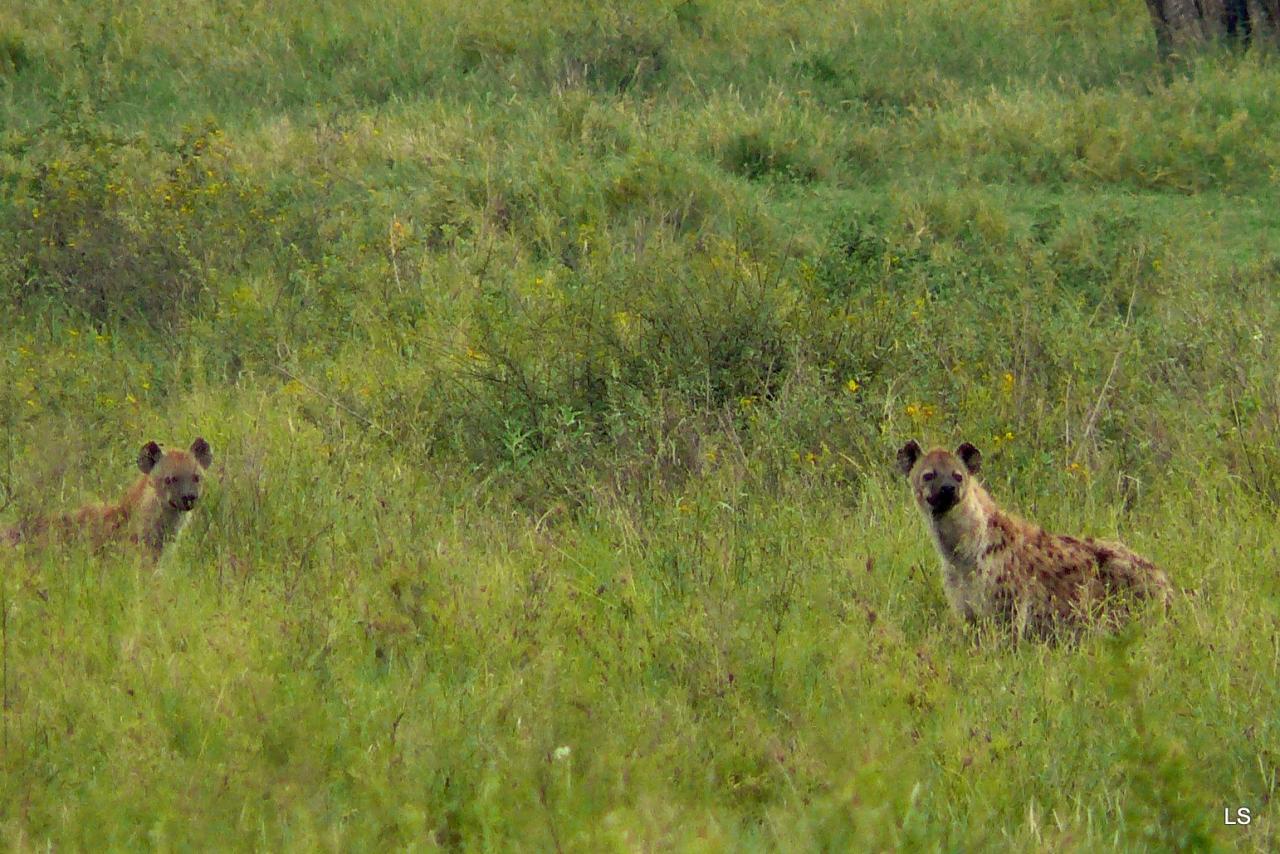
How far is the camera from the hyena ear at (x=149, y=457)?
6.95 metres

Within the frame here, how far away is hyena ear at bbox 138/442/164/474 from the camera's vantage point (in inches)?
Answer: 274

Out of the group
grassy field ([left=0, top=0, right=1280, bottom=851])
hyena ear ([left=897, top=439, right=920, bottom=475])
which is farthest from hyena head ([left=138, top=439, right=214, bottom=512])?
hyena ear ([left=897, top=439, right=920, bottom=475])

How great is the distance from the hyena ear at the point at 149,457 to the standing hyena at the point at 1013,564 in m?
2.90

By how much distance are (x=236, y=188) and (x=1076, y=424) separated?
598 centimetres

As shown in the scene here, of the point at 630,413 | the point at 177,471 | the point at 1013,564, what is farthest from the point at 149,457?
the point at 1013,564

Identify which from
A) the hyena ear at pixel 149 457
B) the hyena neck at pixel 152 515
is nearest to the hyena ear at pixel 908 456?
the hyena neck at pixel 152 515

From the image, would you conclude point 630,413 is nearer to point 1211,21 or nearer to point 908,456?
point 908,456

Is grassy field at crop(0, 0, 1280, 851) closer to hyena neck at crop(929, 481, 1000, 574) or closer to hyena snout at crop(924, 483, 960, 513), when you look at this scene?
hyena neck at crop(929, 481, 1000, 574)

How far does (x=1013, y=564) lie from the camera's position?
229 inches

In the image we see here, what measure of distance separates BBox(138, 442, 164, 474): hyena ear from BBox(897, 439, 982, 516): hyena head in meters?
2.84

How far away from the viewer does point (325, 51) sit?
15.7 m

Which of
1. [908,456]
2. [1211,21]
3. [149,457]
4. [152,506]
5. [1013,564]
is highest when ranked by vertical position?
[908,456]

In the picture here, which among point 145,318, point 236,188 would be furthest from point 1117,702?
point 236,188

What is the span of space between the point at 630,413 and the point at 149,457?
6.55ft
